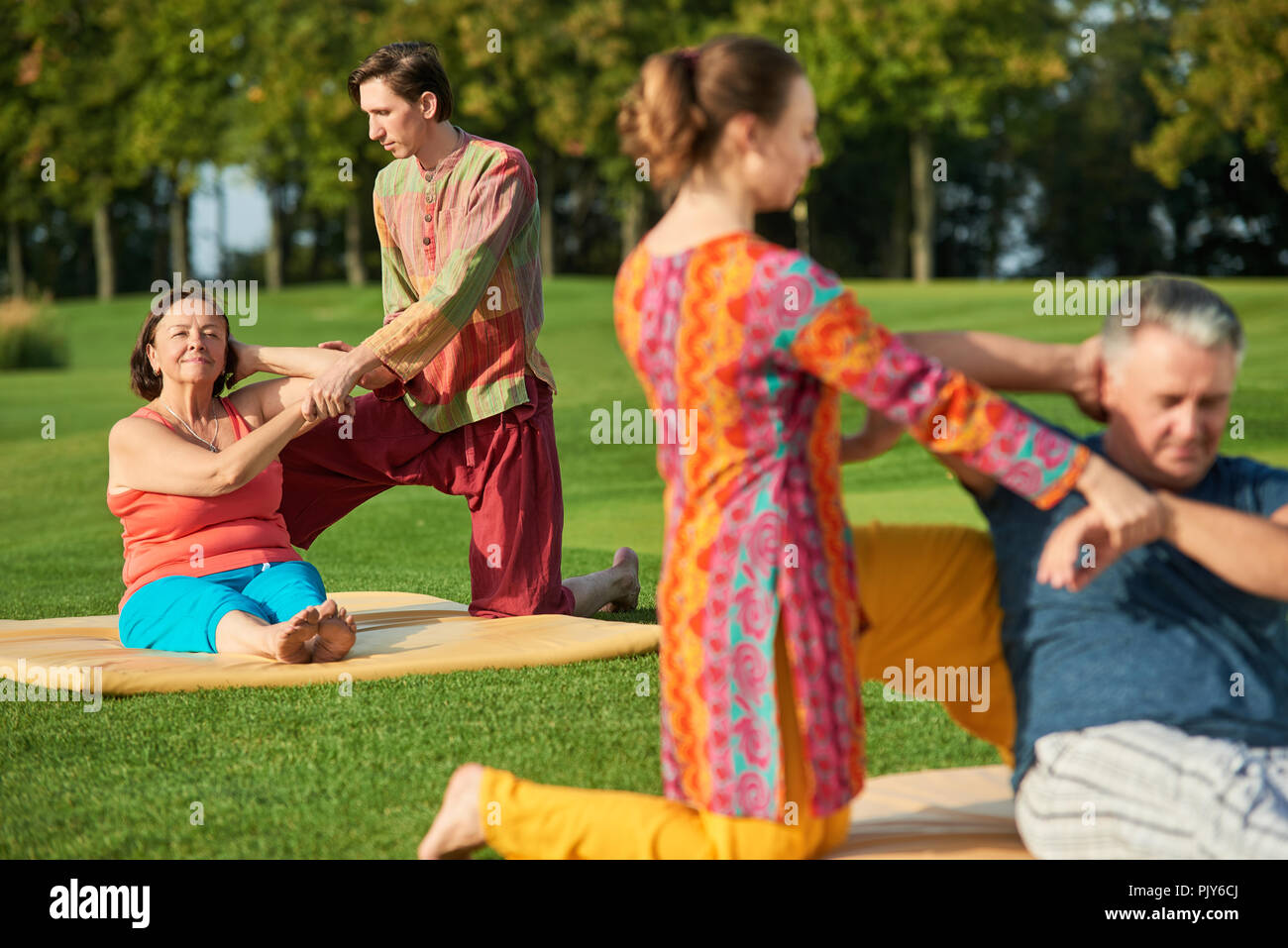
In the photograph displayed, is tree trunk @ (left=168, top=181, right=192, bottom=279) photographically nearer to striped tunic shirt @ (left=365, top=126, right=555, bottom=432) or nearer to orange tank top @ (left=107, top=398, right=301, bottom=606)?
striped tunic shirt @ (left=365, top=126, right=555, bottom=432)

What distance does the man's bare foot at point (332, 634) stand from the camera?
4.70m

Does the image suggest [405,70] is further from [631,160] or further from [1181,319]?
[631,160]

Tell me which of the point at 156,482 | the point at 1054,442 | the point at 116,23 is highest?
the point at 116,23

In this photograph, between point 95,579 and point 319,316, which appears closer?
point 95,579

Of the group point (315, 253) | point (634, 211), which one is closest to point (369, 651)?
point (634, 211)

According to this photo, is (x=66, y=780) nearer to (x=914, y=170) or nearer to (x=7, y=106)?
(x=914, y=170)

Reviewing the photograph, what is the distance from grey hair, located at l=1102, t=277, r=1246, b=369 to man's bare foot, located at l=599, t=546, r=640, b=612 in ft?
11.7

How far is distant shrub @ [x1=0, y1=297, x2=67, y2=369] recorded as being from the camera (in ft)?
77.7

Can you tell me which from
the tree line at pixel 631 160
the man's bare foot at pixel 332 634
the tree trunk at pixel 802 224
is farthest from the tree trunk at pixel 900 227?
the man's bare foot at pixel 332 634

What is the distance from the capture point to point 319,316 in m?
30.4

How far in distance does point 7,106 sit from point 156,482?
39870mm

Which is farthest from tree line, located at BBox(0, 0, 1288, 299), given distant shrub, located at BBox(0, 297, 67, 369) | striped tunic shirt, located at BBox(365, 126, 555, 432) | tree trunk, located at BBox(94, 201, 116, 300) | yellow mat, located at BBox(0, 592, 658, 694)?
yellow mat, located at BBox(0, 592, 658, 694)

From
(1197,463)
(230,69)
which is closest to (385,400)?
(1197,463)

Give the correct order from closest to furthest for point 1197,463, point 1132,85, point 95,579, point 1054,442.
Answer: point 1054,442 → point 1197,463 → point 95,579 → point 1132,85
